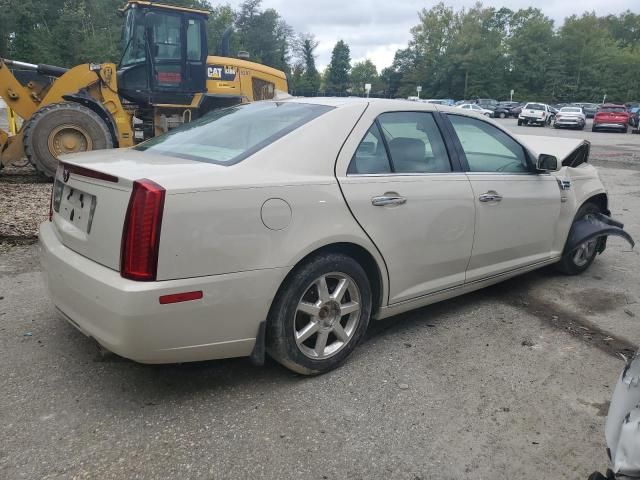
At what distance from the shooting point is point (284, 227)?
2.73m

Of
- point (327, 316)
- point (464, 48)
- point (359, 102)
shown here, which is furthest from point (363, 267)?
point (464, 48)

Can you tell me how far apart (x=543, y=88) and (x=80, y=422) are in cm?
8258

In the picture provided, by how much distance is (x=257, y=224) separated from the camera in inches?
103

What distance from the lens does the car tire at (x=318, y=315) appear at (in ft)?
9.29

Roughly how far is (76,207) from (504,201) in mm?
2868

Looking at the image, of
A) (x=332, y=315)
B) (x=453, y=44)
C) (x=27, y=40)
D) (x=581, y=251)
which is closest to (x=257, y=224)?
(x=332, y=315)

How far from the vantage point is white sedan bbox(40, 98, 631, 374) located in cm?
245

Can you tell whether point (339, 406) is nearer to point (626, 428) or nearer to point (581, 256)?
point (626, 428)

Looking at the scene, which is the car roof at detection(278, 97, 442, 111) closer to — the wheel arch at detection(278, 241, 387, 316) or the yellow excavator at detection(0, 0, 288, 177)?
the wheel arch at detection(278, 241, 387, 316)

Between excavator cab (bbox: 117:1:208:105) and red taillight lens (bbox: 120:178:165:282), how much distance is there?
27.5 ft

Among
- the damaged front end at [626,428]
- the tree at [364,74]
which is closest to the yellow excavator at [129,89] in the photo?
the damaged front end at [626,428]

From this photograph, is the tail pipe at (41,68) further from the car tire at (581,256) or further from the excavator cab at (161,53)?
the car tire at (581,256)

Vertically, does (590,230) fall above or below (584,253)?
above

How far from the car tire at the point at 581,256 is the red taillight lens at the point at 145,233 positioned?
3836 millimetres
